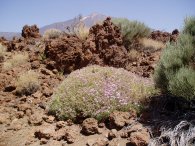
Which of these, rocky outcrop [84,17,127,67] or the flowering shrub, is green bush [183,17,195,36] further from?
rocky outcrop [84,17,127,67]

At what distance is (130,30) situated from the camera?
36.9ft

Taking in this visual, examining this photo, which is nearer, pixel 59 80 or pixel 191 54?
pixel 191 54

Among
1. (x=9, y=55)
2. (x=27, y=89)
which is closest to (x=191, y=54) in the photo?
(x=27, y=89)

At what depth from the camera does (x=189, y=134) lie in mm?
4824

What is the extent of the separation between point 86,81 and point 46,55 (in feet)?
11.7

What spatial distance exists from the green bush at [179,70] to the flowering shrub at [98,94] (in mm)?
674

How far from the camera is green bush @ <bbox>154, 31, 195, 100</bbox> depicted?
533 cm

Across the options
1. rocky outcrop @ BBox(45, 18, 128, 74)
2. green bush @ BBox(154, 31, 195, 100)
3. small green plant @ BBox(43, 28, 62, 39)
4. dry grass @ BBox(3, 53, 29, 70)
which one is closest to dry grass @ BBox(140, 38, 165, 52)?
rocky outcrop @ BBox(45, 18, 128, 74)

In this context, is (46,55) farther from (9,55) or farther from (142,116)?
(142,116)

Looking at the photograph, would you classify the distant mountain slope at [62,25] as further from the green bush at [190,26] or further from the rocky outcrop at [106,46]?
the green bush at [190,26]

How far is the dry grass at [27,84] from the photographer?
8.41 meters

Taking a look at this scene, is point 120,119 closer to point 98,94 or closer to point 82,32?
point 98,94

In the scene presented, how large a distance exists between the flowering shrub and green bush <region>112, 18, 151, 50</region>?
3840mm

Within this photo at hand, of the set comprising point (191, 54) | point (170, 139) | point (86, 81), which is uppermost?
point (191, 54)
